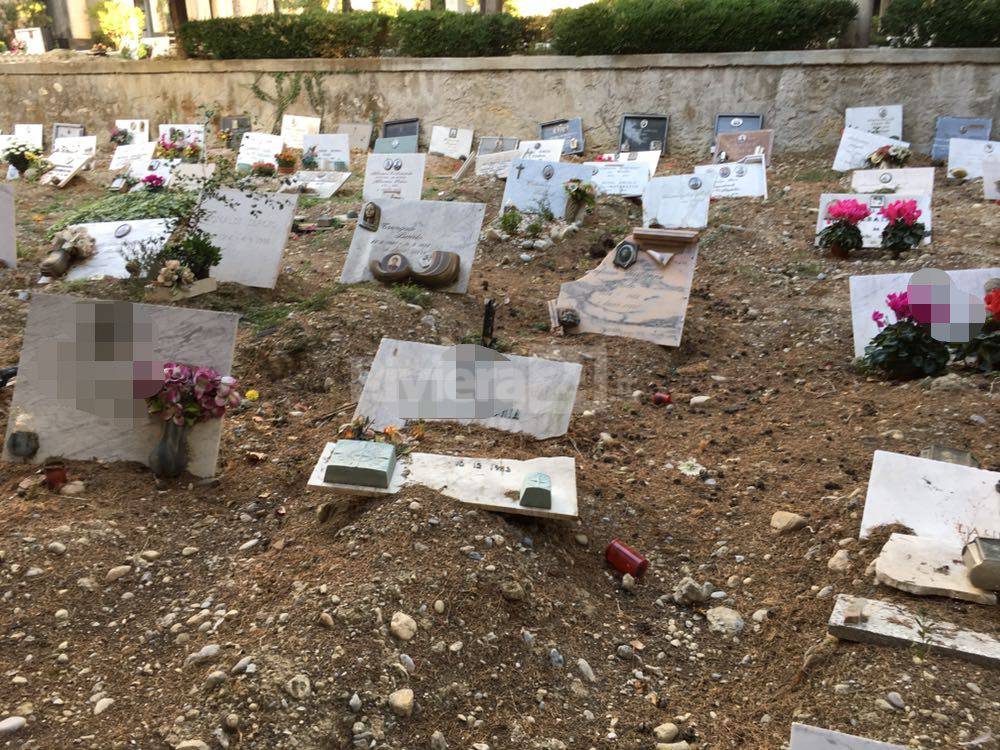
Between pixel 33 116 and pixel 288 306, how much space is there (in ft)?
47.0

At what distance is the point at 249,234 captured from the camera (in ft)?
22.8

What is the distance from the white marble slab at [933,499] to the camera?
3.46m

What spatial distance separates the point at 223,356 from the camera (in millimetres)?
4199

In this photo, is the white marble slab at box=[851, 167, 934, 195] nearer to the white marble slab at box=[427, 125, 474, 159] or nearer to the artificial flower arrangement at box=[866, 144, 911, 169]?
the artificial flower arrangement at box=[866, 144, 911, 169]

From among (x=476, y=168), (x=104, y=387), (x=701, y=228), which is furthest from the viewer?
(x=476, y=168)

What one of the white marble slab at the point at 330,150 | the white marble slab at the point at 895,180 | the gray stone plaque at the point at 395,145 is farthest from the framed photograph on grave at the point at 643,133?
the white marble slab at the point at 330,150

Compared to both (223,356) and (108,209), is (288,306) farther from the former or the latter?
(108,209)

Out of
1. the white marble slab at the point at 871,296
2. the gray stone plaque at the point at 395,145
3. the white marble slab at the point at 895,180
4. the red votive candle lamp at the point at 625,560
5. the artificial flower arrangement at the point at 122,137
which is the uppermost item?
the artificial flower arrangement at the point at 122,137

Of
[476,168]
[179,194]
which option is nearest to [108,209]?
[179,194]

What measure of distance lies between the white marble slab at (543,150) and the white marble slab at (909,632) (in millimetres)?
9727

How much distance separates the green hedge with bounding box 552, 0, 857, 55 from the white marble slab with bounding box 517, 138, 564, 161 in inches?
75.2

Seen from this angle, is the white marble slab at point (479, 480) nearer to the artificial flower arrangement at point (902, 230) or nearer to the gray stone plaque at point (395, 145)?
the artificial flower arrangement at point (902, 230)

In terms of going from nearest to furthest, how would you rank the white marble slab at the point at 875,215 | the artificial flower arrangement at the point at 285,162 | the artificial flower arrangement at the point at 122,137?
the white marble slab at the point at 875,215 → the artificial flower arrangement at the point at 285,162 → the artificial flower arrangement at the point at 122,137

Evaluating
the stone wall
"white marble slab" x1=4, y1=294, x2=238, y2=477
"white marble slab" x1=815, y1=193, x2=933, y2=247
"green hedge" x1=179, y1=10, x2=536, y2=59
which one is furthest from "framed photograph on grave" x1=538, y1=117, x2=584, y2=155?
"white marble slab" x1=4, y1=294, x2=238, y2=477
